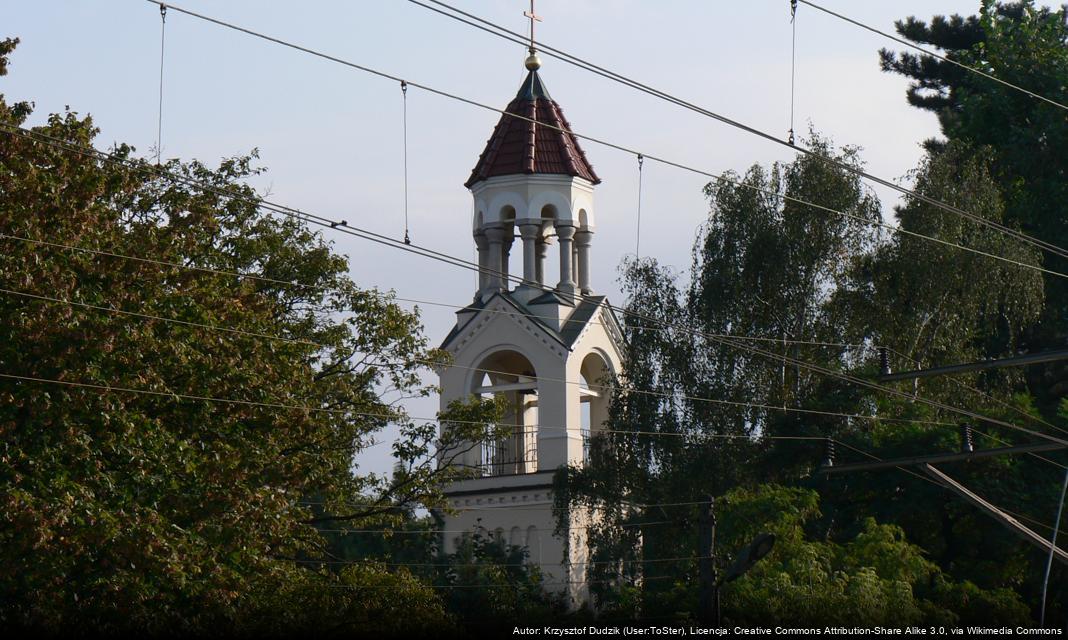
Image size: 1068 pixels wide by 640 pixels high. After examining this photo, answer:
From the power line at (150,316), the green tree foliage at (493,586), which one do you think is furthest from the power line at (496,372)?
the green tree foliage at (493,586)

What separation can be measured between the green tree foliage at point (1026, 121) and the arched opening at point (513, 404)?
11.6 m

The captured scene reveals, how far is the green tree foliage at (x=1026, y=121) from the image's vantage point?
148ft

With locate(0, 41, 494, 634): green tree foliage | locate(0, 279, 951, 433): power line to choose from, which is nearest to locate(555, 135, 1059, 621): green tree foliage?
locate(0, 279, 951, 433): power line

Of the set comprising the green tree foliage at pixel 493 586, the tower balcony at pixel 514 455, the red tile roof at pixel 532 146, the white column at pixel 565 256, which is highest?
the red tile roof at pixel 532 146

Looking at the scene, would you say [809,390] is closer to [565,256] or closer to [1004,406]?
[1004,406]

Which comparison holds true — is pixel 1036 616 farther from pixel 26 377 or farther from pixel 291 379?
pixel 26 377

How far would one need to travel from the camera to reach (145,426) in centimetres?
2255

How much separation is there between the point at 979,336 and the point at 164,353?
2298cm

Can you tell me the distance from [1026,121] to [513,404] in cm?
1491

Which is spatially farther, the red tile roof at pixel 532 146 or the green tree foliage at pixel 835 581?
the red tile roof at pixel 532 146

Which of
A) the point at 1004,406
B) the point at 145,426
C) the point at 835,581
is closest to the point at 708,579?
the point at 145,426

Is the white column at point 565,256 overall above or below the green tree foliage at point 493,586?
above

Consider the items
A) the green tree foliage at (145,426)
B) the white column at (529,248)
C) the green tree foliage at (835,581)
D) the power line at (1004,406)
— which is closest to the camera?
the green tree foliage at (145,426)

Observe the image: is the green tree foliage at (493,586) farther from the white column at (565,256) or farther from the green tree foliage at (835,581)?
the white column at (565,256)
